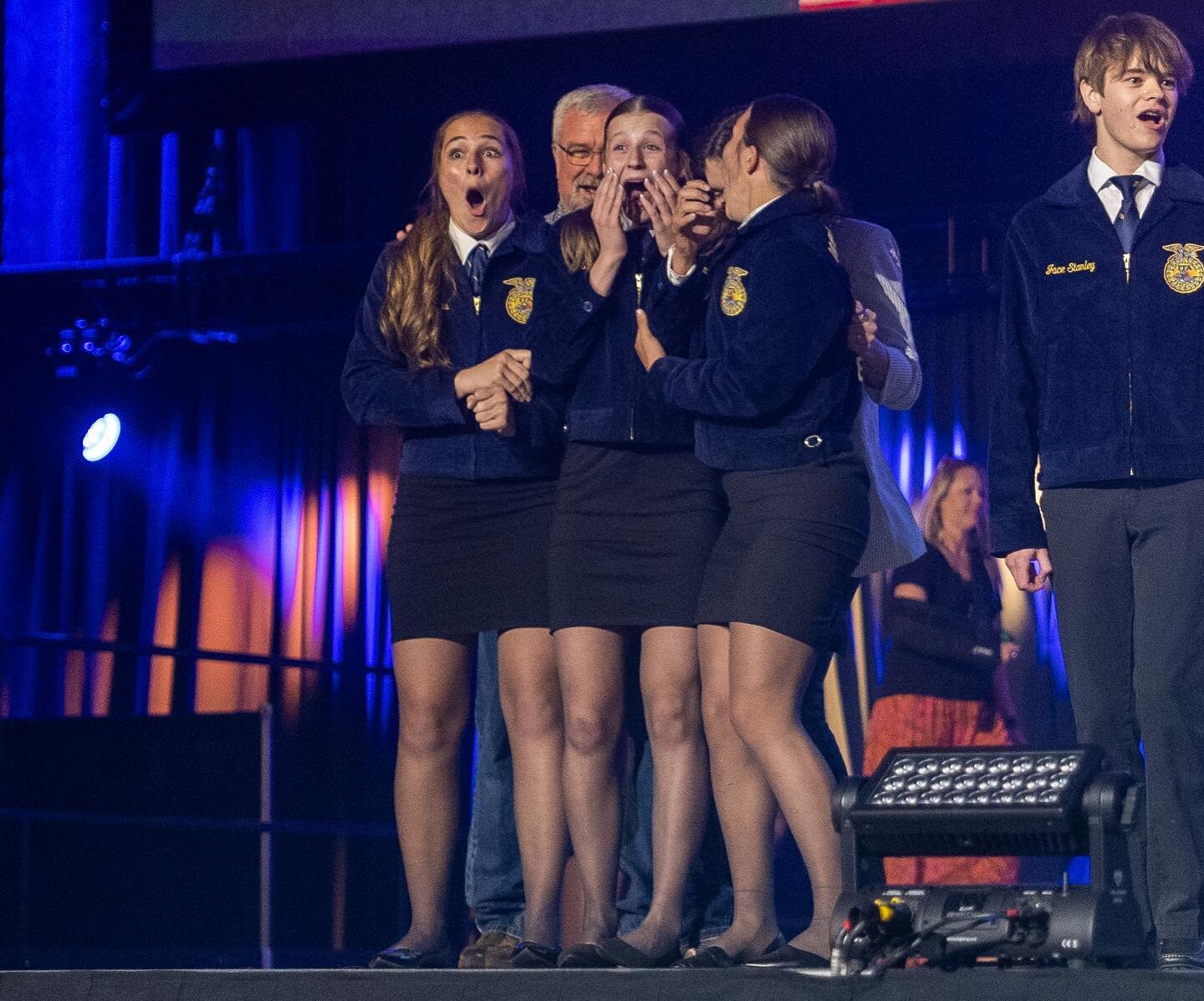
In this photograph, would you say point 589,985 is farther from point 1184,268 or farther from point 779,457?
point 1184,268

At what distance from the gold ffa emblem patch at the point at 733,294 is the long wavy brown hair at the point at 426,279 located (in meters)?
0.53

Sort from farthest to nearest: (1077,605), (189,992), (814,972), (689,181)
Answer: (689,181) < (1077,605) < (189,992) < (814,972)

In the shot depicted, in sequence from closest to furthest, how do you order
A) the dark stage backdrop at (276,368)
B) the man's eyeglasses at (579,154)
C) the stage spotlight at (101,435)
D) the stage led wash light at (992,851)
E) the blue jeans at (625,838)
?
the stage led wash light at (992,851) → the blue jeans at (625,838) → the man's eyeglasses at (579,154) → the dark stage backdrop at (276,368) → the stage spotlight at (101,435)

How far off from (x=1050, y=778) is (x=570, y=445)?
41.1 inches

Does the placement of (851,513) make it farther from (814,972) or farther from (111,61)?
(111,61)

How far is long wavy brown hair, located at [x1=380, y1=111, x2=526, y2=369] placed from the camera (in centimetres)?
328

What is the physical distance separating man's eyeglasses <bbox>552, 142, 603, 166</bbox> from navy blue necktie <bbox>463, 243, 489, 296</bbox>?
397mm

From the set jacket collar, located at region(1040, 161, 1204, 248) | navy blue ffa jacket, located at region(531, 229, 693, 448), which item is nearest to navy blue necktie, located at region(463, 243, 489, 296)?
navy blue ffa jacket, located at region(531, 229, 693, 448)

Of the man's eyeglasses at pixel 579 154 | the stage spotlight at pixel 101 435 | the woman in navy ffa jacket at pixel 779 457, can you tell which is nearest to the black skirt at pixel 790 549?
the woman in navy ffa jacket at pixel 779 457

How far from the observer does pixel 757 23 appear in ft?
18.2

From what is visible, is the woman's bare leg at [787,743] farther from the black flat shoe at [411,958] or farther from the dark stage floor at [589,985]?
the black flat shoe at [411,958]

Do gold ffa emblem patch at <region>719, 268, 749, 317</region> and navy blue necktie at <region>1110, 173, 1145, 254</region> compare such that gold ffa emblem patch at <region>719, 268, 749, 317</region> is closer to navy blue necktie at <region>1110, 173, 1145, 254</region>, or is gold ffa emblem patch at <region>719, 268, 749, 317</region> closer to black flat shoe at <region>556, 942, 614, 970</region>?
navy blue necktie at <region>1110, 173, 1145, 254</region>

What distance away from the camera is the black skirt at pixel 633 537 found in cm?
296

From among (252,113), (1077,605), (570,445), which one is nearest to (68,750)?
(252,113)
